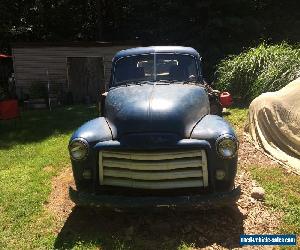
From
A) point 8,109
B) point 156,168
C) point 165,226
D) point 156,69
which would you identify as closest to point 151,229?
point 165,226

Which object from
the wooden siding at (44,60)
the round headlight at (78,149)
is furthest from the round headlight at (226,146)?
the wooden siding at (44,60)

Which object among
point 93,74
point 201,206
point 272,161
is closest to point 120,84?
point 201,206

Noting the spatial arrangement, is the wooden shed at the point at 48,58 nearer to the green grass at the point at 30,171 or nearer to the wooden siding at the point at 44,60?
the wooden siding at the point at 44,60

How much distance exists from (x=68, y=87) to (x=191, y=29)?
753 cm

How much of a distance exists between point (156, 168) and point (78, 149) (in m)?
1.10

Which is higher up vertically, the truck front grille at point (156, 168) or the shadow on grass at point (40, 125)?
the truck front grille at point (156, 168)

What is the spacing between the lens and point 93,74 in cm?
2170

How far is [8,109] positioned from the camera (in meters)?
13.2

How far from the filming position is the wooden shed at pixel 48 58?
20766 millimetres

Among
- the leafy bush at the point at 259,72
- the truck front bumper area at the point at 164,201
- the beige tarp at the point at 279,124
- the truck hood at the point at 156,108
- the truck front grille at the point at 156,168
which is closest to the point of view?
the truck front bumper area at the point at 164,201

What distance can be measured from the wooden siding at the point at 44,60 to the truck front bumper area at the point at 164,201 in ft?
55.2

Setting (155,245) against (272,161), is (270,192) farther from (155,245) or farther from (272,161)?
(155,245)

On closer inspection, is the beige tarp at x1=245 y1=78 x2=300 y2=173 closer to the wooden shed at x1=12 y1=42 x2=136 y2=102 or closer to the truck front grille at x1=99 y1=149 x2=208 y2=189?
the truck front grille at x1=99 y1=149 x2=208 y2=189

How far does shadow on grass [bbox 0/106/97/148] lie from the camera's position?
1190cm
